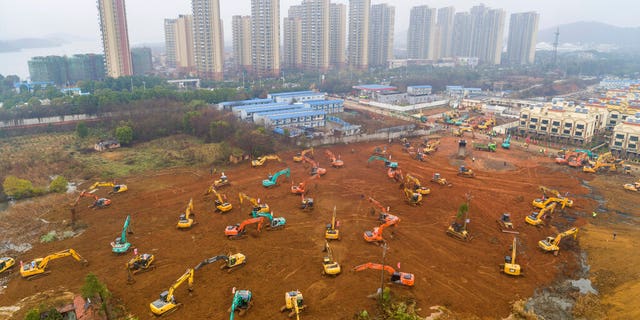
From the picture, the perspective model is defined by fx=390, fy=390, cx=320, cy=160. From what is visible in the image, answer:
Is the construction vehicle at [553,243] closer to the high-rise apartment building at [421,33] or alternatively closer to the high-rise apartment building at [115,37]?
the high-rise apartment building at [115,37]

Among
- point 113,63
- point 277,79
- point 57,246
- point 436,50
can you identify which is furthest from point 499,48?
point 57,246

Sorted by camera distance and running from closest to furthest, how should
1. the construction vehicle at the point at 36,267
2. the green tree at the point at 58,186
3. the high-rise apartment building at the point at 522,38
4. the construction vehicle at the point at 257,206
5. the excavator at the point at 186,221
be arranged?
the construction vehicle at the point at 36,267 → the excavator at the point at 186,221 → the construction vehicle at the point at 257,206 → the green tree at the point at 58,186 → the high-rise apartment building at the point at 522,38

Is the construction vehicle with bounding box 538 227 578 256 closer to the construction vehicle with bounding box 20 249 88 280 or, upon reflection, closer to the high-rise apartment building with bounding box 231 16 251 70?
the construction vehicle with bounding box 20 249 88 280

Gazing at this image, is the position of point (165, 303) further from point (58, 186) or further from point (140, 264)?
point (58, 186)

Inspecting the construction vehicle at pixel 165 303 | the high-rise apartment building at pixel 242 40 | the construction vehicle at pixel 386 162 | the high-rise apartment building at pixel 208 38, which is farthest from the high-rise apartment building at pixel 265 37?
the construction vehicle at pixel 165 303

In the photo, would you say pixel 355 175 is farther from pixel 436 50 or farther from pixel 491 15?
pixel 491 15

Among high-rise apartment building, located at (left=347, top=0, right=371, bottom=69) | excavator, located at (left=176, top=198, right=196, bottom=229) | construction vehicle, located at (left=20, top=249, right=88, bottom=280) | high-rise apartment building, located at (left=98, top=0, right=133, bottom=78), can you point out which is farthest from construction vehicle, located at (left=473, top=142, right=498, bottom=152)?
high-rise apartment building, located at (left=347, top=0, right=371, bottom=69)

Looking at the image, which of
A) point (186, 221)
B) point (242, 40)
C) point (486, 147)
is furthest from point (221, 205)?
point (242, 40)
